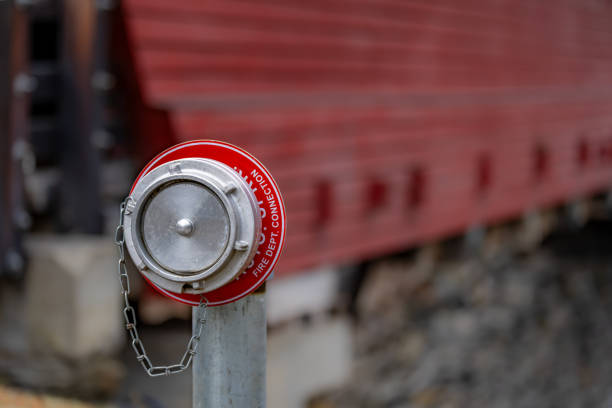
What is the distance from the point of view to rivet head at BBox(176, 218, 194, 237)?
65.3 inches

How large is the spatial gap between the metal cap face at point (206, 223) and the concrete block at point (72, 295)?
224 centimetres

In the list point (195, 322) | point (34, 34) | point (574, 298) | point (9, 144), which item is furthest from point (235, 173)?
point (574, 298)

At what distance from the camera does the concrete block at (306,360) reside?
18.0ft

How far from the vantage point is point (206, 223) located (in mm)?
1666

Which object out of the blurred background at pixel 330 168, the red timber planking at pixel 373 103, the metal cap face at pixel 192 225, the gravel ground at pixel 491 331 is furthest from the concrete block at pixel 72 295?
the gravel ground at pixel 491 331

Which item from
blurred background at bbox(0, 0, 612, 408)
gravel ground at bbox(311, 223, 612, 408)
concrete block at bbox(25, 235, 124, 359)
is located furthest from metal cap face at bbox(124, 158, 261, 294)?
gravel ground at bbox(311, 223, 612, 408)

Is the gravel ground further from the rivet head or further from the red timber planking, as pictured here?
the rivet head

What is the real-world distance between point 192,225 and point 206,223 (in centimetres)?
3

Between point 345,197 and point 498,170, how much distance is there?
2.56 meters

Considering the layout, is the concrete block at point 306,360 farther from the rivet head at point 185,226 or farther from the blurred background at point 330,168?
the rivet head at point 185,226

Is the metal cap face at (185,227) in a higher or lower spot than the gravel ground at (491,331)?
higher

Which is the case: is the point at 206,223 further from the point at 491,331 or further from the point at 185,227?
the point at 491,331

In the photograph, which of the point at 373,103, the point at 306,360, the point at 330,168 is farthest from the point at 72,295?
the point at 373,103

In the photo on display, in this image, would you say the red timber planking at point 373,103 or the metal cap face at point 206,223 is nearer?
the metal cap face at point 206,223
